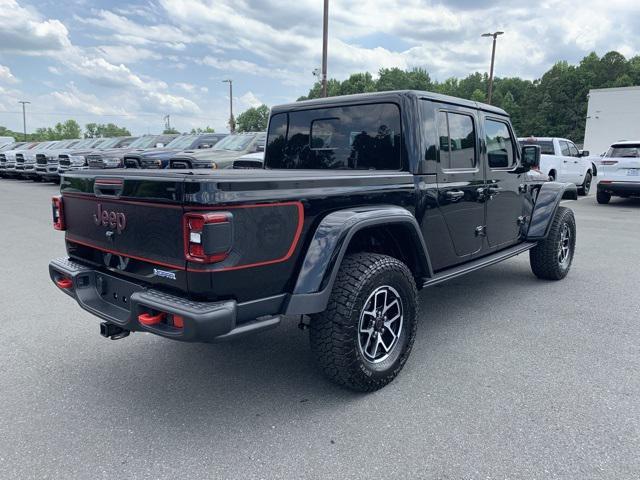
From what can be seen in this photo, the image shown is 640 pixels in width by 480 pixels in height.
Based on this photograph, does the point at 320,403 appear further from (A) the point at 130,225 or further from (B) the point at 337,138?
(B) the point at 337,138

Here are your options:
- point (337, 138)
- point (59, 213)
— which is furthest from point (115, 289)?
point (337, 138)

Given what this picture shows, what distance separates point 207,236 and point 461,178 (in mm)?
2394

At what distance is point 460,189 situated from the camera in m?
3.83

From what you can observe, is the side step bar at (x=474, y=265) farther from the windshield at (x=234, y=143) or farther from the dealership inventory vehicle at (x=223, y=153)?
the windshield at (x=234, y=143)

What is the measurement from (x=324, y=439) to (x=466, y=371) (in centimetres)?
126

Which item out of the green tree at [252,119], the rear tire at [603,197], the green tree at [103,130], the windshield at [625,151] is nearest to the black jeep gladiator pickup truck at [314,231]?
the windshield at [625,151]

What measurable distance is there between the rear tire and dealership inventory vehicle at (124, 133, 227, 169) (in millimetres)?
10790

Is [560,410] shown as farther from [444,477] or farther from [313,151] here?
[313,151]

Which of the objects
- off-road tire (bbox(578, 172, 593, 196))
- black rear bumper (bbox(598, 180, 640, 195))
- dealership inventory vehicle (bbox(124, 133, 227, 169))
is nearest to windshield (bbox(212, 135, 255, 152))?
dealership inventory vehicle (bbox(124, 133, 227, 169))

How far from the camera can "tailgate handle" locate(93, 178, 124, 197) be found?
106 inches

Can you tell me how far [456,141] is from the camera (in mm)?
3902

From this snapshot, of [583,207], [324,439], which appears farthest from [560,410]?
[583,207]

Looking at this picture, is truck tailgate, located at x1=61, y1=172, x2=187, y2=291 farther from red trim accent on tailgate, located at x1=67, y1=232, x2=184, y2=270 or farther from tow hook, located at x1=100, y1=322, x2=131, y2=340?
tow hook, located at x1=100, y1=322, x2=131, y2=340

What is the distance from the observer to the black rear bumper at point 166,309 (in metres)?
2.27
